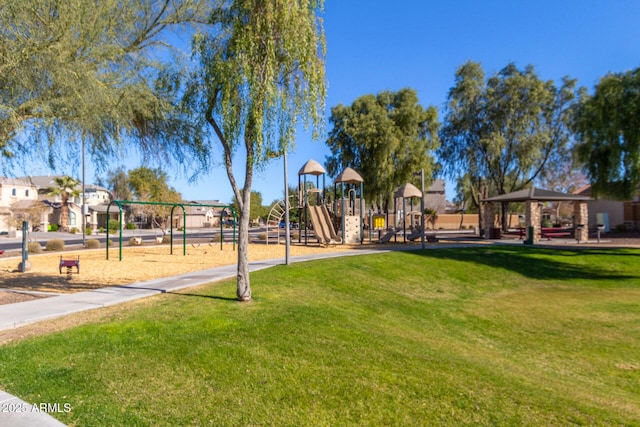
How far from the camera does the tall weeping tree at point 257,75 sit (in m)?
8.14

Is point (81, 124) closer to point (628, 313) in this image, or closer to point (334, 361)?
point (334, 361)

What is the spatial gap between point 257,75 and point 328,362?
5.06 metres

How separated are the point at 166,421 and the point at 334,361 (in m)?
2.28

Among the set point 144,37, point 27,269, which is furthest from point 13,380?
point 27,269

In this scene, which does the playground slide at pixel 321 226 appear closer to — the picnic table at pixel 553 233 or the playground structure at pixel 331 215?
the playground structure at pixel 331 215

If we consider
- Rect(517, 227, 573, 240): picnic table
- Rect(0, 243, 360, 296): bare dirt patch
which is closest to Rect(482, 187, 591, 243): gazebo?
Rect(517, 227, 573, 240): picnic table

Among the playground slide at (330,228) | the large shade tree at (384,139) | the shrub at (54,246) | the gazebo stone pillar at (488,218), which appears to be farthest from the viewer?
the large shade tree at (384,139)

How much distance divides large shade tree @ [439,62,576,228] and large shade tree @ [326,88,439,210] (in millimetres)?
2462

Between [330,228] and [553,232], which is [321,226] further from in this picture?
[553,232]

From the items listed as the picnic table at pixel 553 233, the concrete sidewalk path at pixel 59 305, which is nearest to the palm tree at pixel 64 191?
the concrete sidewalk path at pixel 59 305

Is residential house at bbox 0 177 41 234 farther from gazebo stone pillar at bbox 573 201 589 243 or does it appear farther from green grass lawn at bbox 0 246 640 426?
gazebo stone pillar at bbox 573 201 589 243

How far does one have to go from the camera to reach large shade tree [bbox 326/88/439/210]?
118ft

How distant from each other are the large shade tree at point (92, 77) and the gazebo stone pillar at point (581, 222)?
25708 mm

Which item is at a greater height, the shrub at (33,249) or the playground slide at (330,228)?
the playground slide at (330,228)
